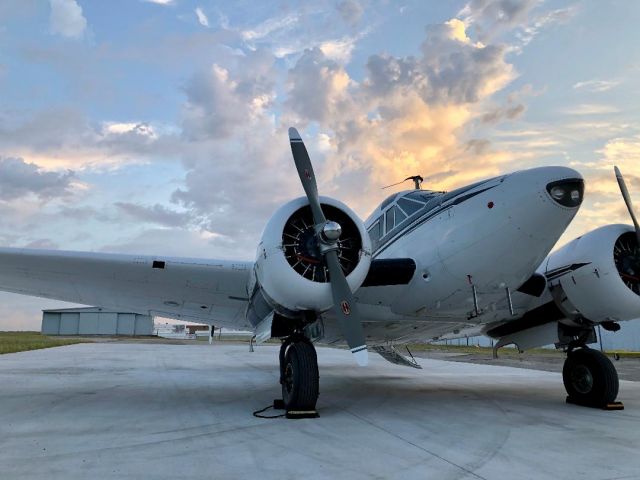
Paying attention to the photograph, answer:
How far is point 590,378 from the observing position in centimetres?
888

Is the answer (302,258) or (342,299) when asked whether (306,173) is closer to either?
(302,258)

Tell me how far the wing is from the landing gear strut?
183 cm

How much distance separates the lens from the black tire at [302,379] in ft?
23.0

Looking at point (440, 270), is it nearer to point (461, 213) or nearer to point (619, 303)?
point (461, 213)

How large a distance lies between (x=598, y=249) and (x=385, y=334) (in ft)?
14.5

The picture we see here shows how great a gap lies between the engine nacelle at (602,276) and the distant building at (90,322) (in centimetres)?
7475

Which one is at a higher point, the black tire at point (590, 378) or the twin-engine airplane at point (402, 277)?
the twin-engine airplane at point (402, 277)

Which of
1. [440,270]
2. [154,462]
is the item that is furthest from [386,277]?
[154,462]

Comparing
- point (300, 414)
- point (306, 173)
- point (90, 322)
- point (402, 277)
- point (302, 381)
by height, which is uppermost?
point (306, 173)

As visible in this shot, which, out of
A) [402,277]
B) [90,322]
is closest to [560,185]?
[402,277]

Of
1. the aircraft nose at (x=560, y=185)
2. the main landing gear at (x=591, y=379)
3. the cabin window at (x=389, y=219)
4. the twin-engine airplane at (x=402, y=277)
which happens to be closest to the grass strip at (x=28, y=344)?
the twin-engine airplane at (x=402, y=277)

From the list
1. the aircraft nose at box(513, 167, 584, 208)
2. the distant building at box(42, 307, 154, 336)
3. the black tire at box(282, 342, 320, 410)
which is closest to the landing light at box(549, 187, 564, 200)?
the aircraft nose at box(513, 167, 584, 208)

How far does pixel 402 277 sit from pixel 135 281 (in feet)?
16.2

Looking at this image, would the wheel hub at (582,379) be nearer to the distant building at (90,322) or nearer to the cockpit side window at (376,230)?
the cockpit side window at (376,230)
